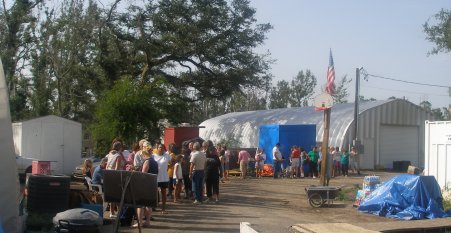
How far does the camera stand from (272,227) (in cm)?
1190

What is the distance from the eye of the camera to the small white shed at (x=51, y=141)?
2550 centimetres

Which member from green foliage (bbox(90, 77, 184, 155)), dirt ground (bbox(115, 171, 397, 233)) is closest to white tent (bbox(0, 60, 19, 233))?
dirt ground (bbox(115, 171, 397, 233))

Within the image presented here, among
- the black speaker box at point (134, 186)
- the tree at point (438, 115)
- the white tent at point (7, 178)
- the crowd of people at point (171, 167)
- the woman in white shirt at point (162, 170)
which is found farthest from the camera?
the tree at point (438, 115)

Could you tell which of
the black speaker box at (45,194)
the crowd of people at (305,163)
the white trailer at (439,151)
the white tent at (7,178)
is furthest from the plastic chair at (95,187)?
the crowd of people at (305,163)

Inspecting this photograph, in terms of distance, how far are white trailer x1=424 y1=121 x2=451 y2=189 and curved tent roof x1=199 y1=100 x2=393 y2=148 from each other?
17307 mm

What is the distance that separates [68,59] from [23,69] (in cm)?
706

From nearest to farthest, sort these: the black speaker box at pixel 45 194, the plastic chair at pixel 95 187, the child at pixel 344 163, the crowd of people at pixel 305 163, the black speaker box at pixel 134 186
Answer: the black speaker box at pixel 134 186 → the black speaker box at pixel 45 194 → the plastic chair at pixel 95 187 → the crowd of people at pixel 305 163 → the child at pixel 344 163

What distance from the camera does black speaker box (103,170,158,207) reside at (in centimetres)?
842

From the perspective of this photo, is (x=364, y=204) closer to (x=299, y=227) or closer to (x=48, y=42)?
(x=299, y=227)

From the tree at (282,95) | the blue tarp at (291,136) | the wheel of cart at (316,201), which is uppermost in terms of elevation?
the tree at (282,95)

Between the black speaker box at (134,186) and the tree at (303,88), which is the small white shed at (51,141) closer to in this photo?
the black speaker box at (134,186)

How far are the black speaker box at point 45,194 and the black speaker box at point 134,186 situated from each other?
6.23 ft

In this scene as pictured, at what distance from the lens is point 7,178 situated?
907cm

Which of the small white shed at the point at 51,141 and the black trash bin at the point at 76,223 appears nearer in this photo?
the black trash bin at the point at 76,223
